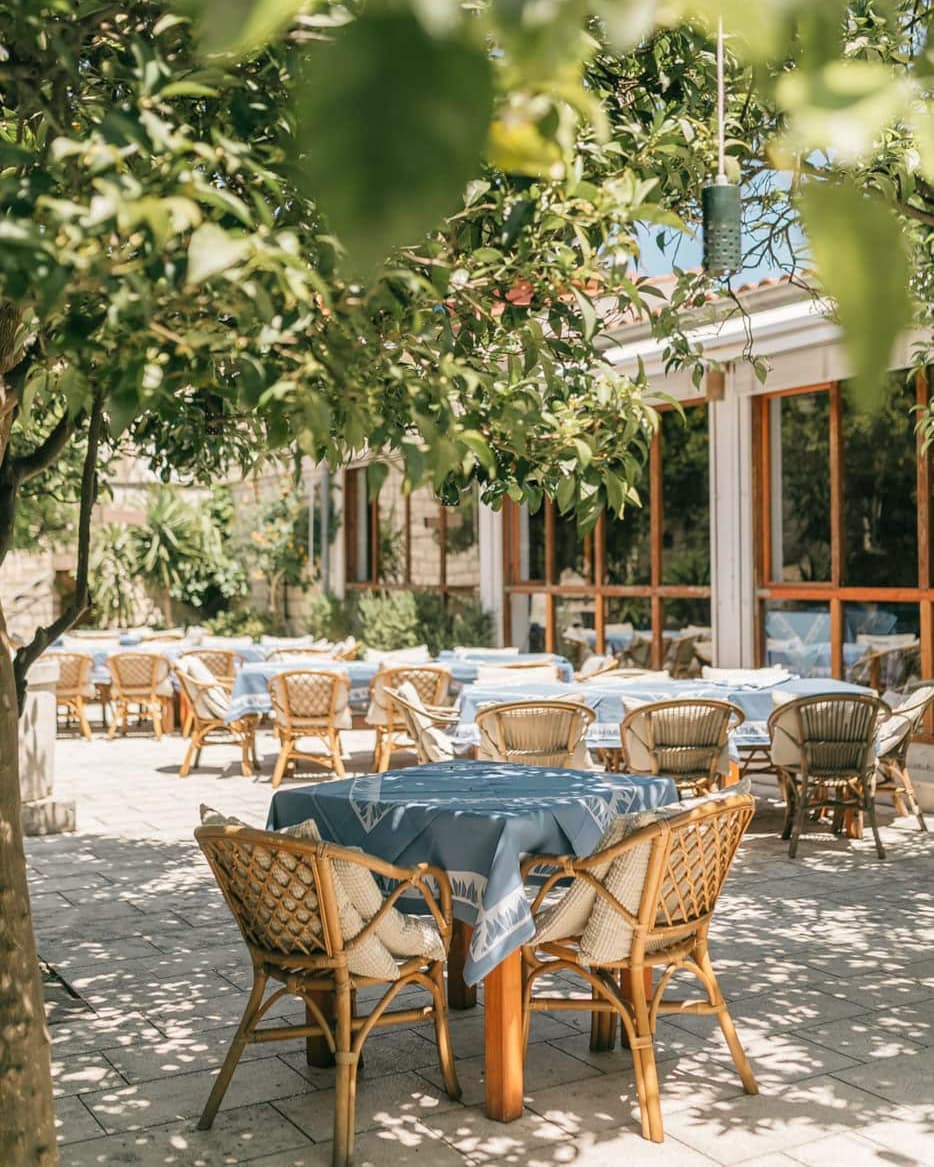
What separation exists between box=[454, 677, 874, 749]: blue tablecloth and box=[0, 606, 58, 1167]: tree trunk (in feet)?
18.6

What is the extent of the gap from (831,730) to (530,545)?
6.45 meters

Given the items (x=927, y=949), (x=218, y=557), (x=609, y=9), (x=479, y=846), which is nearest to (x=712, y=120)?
(x=479, y=846)

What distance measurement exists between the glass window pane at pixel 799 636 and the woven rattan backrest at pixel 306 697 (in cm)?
348

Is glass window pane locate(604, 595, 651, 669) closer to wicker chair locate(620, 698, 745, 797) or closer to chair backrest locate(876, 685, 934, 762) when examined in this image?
chair backrest locate(876, 685, 934, 762)

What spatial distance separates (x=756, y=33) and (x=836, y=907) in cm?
618

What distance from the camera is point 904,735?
25.6 ft

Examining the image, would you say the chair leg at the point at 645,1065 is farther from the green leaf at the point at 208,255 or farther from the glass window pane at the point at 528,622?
the glass window pane at the point at 528,622

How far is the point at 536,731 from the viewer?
296 inches

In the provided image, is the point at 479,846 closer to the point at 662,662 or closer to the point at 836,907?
the point at 836,907

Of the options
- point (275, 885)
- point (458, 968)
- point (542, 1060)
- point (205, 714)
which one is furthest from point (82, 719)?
point (275, 885)

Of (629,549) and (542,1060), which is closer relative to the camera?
(542,1060)

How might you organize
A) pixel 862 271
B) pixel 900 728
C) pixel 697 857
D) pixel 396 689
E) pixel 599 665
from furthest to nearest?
pixel 599 665 → pixel 396 689 → pixel 900 728 → pixel 697 857 → pixel 862 271

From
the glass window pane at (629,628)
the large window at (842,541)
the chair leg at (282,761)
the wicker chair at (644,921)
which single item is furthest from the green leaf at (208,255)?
the glass window pane at (629,628)

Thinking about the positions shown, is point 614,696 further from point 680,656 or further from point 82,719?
point 82,719
